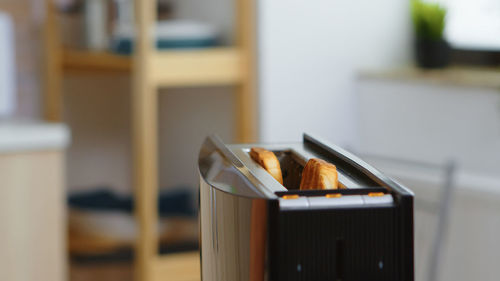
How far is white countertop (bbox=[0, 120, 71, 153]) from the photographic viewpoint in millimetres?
1960

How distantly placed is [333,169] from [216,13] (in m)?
1.93

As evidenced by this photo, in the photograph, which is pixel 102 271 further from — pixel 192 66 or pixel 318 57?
pixel 318 57

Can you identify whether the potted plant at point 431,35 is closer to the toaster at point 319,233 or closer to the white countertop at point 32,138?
the white countertop at point 32,138

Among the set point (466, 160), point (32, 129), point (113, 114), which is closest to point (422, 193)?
point (466, 160)

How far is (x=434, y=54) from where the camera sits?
7.00 ft

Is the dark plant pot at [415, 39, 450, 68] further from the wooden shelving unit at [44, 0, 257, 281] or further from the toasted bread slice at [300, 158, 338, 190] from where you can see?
the toasted bread slice at [300, 158, 338, 190]

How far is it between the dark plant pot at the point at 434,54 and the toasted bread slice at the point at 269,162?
155 centimetres

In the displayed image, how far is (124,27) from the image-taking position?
7.72 ft

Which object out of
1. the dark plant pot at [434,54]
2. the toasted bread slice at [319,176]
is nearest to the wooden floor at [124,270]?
the dark plant pot at [434,54]

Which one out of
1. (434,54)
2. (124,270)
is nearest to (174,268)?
(124,270)

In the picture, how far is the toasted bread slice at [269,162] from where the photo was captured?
2.17 feet

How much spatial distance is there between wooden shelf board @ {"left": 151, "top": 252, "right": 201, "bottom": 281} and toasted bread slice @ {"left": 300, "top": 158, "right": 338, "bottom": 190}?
162 centimetres

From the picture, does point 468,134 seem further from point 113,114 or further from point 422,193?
point 113,114

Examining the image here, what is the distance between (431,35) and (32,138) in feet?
3.92
